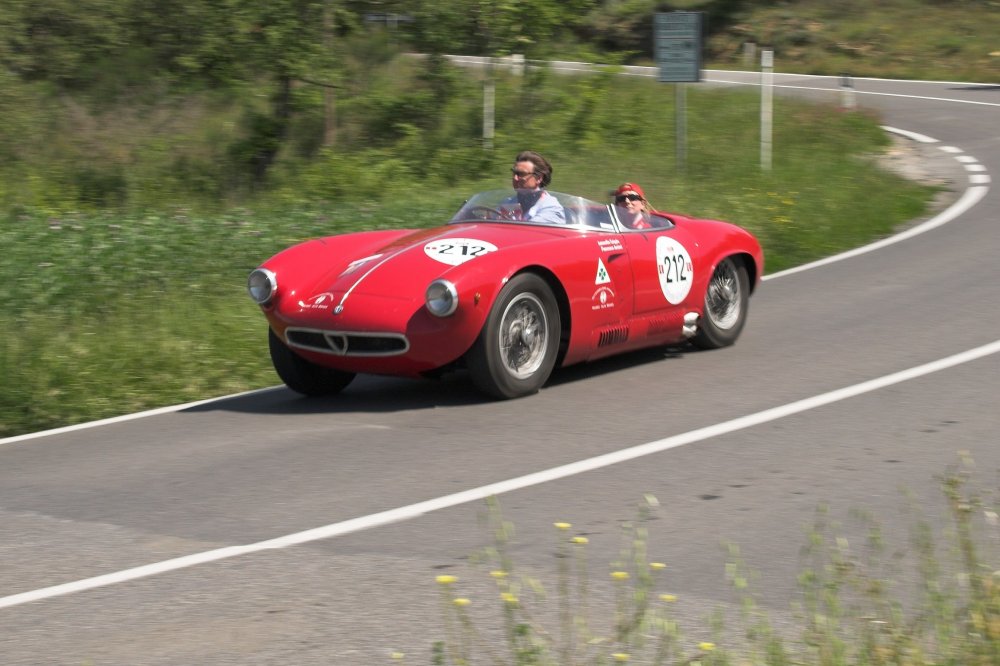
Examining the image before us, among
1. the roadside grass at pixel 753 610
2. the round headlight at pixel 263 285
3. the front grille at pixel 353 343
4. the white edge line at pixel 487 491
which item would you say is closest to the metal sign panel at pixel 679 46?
the white edge line at pixel 487 491

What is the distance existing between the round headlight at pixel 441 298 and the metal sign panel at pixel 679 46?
34.2ft

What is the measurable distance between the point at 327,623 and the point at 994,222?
13.3m

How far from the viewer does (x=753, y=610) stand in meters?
4.66

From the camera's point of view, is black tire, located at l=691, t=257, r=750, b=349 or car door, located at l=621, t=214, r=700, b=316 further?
black tire, located at l=691, t=257, r=750, b=349

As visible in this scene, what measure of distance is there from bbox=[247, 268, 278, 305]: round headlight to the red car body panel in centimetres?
4

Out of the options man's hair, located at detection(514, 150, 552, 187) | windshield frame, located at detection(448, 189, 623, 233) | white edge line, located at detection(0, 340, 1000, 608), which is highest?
man's hair, located at detection(514, 150, 552, 187)

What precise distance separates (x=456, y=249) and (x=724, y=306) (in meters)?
2.66

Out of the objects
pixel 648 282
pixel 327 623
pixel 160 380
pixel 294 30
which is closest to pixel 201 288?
pixel 160 380

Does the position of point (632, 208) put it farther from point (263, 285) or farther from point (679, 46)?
point (679, 46)

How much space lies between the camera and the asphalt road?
16.3 feet

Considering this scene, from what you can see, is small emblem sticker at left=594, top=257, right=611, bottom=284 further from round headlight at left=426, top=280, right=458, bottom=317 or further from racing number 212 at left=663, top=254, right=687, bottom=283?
round headlight at left=426, top=280, right=458, bottom=317

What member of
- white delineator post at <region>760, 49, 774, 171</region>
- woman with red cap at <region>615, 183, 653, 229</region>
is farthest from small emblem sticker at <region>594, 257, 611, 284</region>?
white delineator post at <region>760, 49, 774, 171</region>

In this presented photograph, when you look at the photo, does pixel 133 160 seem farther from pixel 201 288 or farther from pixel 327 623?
pixel 327 623

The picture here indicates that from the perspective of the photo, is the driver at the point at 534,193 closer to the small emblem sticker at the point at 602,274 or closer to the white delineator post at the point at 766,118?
the small emblem sticker at the point at 602,274
